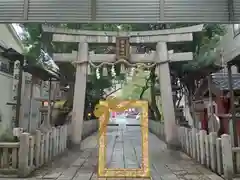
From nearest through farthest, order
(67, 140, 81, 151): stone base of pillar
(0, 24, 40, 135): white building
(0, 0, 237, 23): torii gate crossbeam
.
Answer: (0, 0, 237, 23): torii gate crossbeam
(67, 140, 81, 151): stone base of pillar
(0, 24, 40, 135): white building

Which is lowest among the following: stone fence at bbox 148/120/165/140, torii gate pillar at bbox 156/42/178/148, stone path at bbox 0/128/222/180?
stone path at bbox 0/128/222/180

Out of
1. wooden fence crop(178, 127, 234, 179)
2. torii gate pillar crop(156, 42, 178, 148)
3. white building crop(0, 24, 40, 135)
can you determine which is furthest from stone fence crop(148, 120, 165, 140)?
white building crop(0, 24, 40, 135)

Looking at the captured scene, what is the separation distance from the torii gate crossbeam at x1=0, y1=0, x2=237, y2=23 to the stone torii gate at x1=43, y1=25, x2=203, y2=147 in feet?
24.3

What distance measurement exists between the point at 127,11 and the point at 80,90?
796 centimetres

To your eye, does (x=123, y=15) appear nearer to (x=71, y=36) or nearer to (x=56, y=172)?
(x=56, y=172)

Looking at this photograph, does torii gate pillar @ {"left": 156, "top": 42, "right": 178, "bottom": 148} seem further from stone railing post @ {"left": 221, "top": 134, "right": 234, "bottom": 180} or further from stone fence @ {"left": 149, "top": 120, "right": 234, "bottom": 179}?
stone railing post @ {"left": 221, "top": 134, "right": 234, "bottom": 180}

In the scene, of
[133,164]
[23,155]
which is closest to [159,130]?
[133,164]

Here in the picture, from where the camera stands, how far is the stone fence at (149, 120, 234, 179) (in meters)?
5.95

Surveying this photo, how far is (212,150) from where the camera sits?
6688mm

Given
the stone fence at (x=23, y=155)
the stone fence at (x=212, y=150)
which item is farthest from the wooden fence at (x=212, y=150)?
the stone fence at (x=23, y=155)

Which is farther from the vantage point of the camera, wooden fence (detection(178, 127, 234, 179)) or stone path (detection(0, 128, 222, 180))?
stone path (detection(0, 128, 222, 180))

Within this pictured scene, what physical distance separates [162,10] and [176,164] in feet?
17.4

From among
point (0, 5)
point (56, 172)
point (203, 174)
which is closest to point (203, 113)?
point (203, 174)

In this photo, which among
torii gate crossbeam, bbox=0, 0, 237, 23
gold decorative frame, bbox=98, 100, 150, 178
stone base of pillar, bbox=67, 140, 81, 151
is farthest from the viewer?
stone base of pillar, bbox=67, 140, 81, 151
